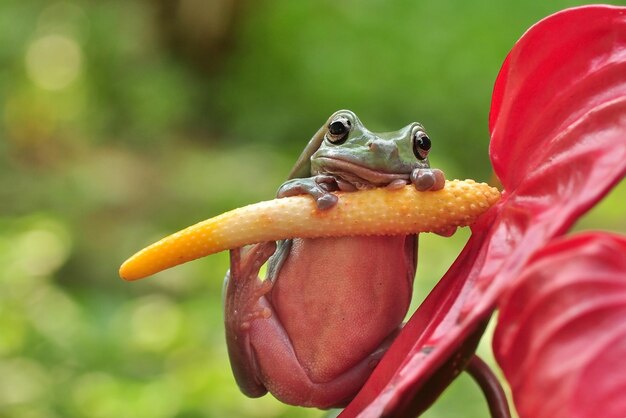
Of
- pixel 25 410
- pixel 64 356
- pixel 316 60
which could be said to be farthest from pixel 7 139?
→ pixel 25 410

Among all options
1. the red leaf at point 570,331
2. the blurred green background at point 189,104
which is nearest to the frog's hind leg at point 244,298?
the red leaf at point 570,331

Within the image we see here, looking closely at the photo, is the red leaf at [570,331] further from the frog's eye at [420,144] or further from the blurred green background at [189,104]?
the blurred green background at [189,104]

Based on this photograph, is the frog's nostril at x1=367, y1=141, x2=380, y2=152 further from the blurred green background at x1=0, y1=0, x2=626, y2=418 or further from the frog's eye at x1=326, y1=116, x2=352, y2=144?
the blurred green background at x1=0, y1=0, x2=626, y2=418

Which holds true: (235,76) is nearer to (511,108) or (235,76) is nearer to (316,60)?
(316,60)

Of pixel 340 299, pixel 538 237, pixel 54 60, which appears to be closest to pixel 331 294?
pixel 340 299

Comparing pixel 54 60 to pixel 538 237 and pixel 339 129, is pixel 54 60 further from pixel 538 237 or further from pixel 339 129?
pixel 538 237

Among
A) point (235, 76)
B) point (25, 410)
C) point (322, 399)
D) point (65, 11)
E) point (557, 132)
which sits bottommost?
point (25, 410)
